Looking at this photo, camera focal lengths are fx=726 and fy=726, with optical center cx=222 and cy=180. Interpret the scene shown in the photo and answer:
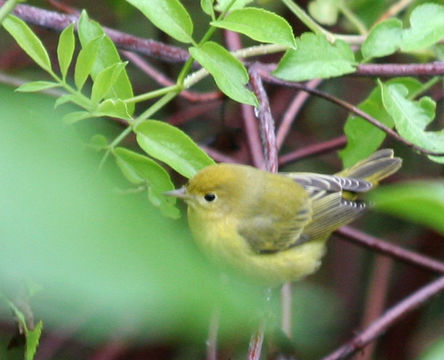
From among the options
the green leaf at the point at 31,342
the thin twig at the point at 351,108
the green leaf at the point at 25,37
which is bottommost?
the green leaf at the point at 31,342

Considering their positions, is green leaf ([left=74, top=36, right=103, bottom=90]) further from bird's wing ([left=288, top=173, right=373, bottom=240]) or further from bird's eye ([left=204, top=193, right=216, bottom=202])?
bird's wing ([left=288, top=173, right=373, bottom=240])

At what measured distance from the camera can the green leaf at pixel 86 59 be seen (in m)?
1.40

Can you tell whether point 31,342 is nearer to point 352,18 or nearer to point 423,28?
point 423,28

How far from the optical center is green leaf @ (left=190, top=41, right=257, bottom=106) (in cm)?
147

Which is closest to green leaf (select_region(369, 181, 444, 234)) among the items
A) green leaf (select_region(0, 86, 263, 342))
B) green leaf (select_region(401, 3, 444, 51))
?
green leaf (select_region(0, 86, 263, 342))

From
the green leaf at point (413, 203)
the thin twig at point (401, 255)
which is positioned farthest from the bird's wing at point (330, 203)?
the green leaf at point (413, 203)

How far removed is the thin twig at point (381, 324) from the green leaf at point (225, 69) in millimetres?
951

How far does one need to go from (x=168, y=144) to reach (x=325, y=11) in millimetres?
1295

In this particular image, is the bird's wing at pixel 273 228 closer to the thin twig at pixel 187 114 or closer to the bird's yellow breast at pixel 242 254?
the bird's yellow breast at pixel 242 254

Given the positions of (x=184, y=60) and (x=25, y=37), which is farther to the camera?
(x=184, y=60)

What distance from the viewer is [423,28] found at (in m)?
1.93

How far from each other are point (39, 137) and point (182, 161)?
4.21ft

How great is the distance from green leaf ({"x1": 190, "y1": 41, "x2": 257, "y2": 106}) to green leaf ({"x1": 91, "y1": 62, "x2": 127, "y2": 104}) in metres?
0.18

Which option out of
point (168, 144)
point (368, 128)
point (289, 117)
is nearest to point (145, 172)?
point (168, 144)
